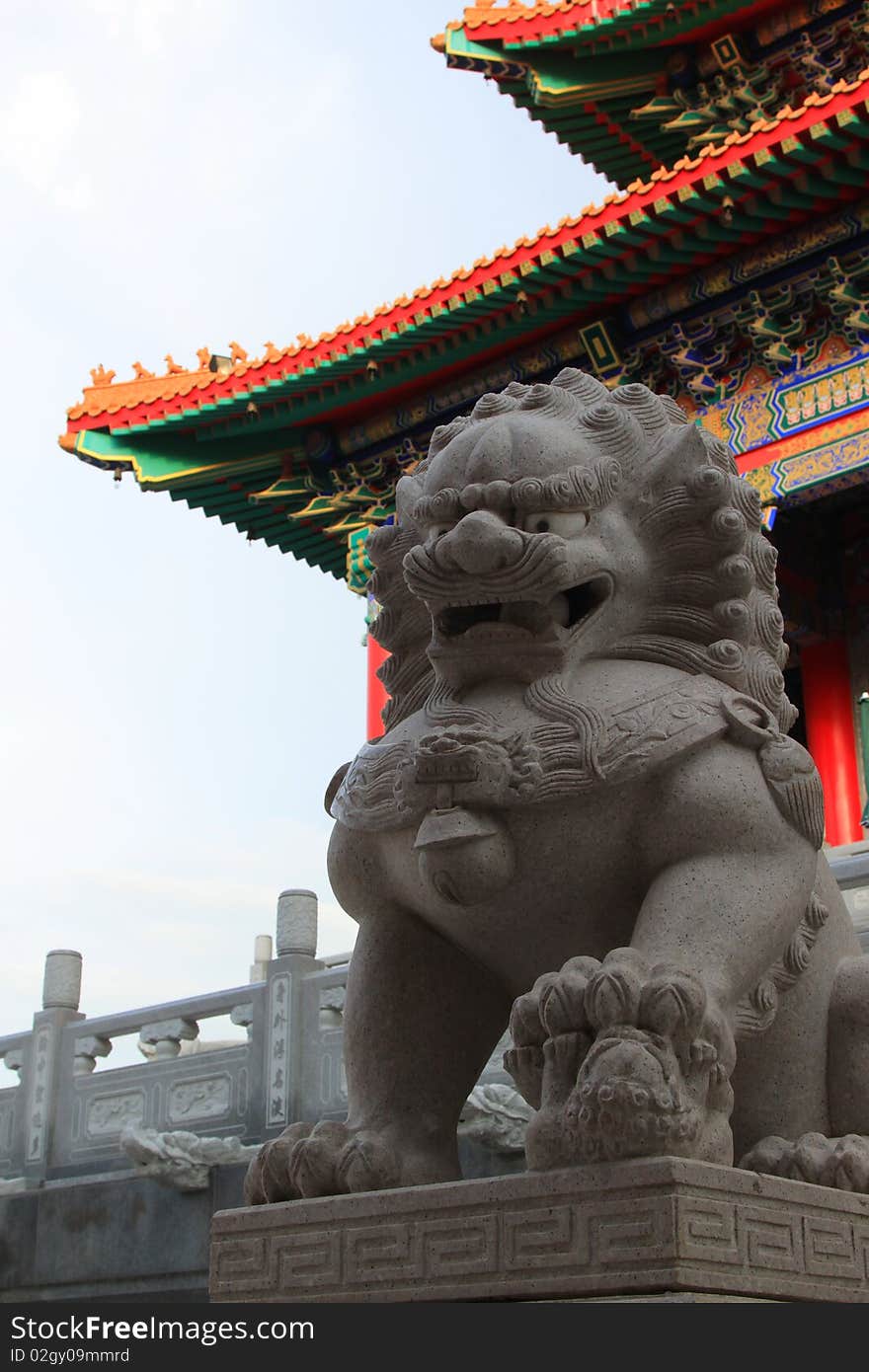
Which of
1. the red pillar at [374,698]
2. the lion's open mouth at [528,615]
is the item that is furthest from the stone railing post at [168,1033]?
the lion's open mouth at [528,615]

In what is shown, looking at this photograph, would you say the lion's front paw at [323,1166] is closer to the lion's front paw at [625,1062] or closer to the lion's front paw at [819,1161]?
the lion's front paw at [625,1062]

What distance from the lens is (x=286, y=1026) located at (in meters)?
6.09

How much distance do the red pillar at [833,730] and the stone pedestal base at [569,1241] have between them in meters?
6.72

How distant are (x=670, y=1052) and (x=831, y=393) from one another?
6.50 meters

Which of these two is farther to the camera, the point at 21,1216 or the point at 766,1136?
the point at 21,1216

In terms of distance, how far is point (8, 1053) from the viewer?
22.8 ft

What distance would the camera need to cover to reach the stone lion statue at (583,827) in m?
2.08

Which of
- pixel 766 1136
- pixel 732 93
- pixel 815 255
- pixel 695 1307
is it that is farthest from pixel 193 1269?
pixel 732 93

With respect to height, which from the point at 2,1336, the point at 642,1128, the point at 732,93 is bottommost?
the point at 2,1336

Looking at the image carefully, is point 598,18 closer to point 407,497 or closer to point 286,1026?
point 286,1026

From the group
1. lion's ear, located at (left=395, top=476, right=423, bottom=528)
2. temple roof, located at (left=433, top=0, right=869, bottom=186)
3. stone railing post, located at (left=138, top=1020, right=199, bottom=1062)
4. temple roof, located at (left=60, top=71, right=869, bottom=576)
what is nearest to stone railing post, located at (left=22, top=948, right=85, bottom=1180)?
stone railing post, located at (left=138, top=1020, right=199, bottom=1062)

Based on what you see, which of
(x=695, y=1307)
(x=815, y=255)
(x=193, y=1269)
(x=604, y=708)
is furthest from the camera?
(x=815, y=255)

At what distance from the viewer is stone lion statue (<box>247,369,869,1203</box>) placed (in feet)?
6.84

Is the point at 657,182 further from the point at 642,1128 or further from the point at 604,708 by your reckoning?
the point at 642,1128
